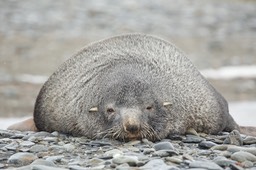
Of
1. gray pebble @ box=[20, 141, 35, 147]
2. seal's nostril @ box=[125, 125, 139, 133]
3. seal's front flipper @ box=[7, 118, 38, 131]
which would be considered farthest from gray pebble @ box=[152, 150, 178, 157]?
seal's front flipper @ box=[7, 118, 38, 131]

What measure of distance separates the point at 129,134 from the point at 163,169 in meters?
1.43

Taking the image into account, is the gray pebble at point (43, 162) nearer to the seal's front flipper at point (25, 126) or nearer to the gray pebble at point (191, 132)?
the gray pebble at point (191, 132)

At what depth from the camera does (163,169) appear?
6551 mm

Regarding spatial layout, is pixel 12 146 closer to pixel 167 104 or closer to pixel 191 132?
pixel 167 104

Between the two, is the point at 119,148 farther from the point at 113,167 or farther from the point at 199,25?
the point at 199,25

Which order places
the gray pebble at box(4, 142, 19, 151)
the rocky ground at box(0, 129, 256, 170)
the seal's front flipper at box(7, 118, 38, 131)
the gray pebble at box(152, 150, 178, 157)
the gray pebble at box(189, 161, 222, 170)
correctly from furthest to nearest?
the seal's front flipper at box(7, 118, 38, 131), the gray pebble at box(4, 142, 19, 151), the gray pebble at box(152, 150, 178, 157), the rocky ground at box(0, 129, 256, 170), the gray pebble at box(189, 161, 222, 170)

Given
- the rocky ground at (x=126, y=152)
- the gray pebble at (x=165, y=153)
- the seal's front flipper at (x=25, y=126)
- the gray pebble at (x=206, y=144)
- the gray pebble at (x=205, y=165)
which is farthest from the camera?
the seal's front flipper at (x=25, y=126)

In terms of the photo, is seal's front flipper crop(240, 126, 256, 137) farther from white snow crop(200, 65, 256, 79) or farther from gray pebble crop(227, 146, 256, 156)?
white snow crop(200, 65, 256, 79)

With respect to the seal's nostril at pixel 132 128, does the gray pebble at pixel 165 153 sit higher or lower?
lower

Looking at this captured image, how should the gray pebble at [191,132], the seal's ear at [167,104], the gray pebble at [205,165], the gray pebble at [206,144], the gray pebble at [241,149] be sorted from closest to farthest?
the gray pebble at [205,165]
the gray pebble at [241,149]
the gray pebble at [206,144]
the seal's ear at [167,104]
the gray pebble at [191,132]

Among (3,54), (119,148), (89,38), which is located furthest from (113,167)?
(89,38)

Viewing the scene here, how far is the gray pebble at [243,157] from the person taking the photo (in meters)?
7.00

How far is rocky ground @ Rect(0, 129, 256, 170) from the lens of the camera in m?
6.79

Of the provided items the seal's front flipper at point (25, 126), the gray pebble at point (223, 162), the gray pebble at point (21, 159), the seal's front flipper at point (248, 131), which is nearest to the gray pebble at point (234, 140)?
the gray pebble at point (223, 162)
